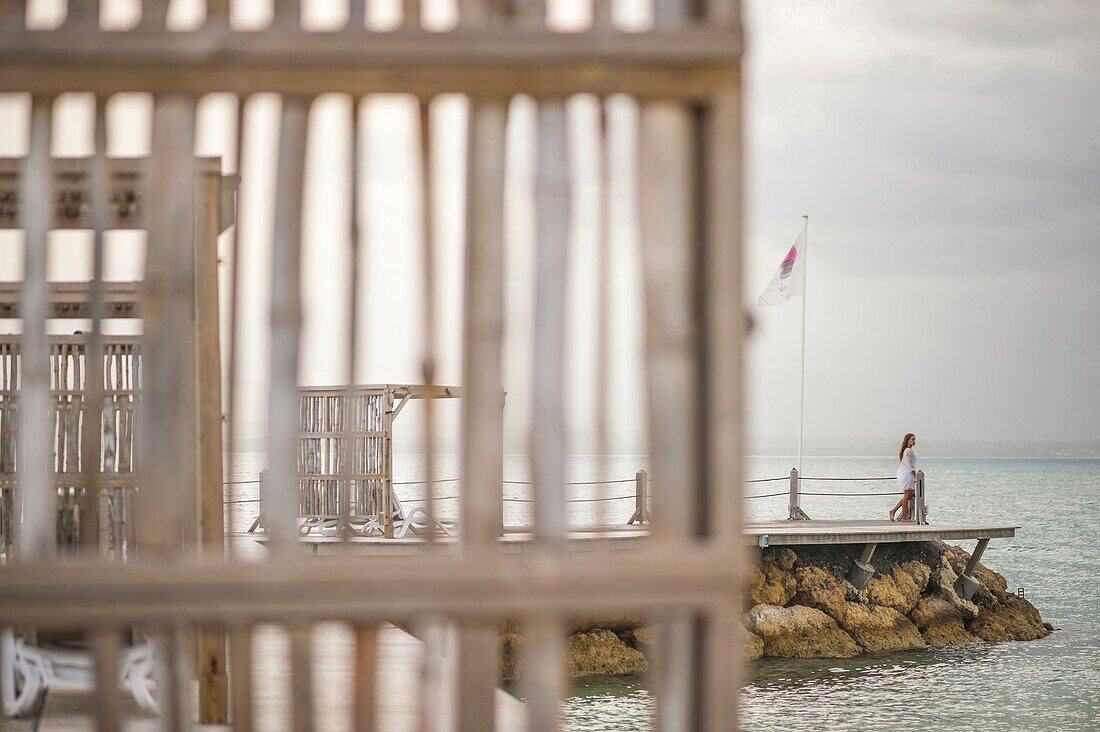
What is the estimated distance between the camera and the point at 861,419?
4050 inches

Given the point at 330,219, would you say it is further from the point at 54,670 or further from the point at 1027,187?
the point at 1027,187

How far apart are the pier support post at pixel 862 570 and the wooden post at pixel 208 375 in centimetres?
1509

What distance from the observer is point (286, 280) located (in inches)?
74.0

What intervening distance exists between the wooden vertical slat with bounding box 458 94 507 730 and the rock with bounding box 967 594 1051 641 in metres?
19.9

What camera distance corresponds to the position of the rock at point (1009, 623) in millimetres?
20000

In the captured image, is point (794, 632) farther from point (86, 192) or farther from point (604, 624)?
point (86, 192)

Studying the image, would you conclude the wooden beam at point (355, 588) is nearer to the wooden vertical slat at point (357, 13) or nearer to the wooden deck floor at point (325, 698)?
the wooden vertical slat at point (357, 13)

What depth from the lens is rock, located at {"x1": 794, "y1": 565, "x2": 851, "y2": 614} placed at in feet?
57.8

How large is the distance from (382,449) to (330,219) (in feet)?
36.2

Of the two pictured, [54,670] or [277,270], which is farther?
[54,670]

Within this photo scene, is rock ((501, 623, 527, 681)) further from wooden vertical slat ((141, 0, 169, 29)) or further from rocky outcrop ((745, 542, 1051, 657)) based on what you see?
wooden vertical slat ((141, 0, 169, 29))

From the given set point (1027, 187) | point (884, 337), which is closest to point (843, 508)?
point (884, 337)

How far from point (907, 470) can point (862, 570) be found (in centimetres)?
211

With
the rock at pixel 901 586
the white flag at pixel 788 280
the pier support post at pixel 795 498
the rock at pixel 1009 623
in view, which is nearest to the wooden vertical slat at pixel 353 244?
the pier support post at pixel 795 498
